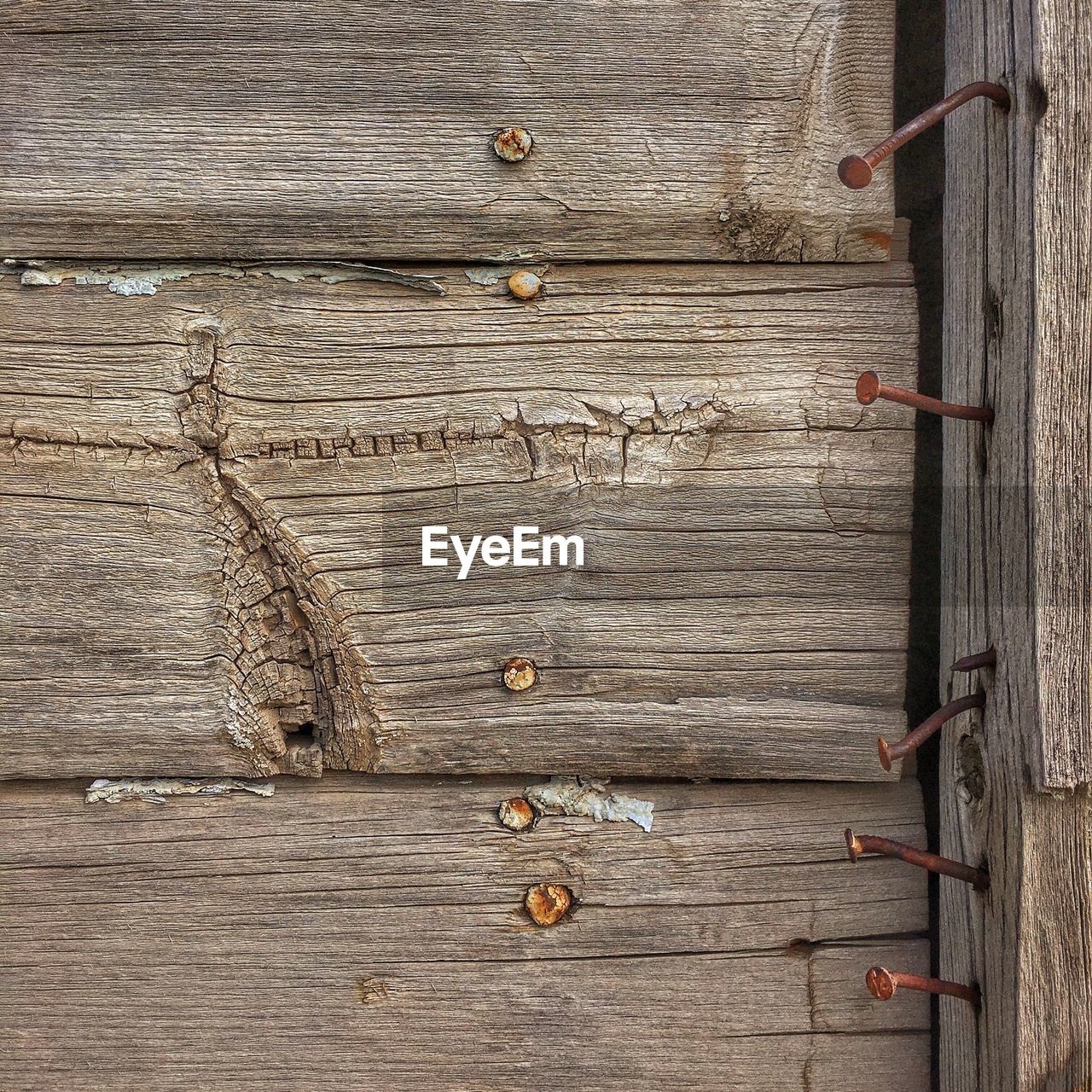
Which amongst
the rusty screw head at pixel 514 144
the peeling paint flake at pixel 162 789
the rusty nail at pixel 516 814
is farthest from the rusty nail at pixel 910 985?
the rusty screw head at pixel 514 144

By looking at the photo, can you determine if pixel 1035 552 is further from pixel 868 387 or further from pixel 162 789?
pixel 162 789

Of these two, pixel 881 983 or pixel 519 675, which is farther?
pixel 519 675

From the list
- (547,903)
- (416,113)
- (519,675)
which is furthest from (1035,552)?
(416,113)

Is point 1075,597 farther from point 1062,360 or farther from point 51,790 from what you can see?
point 51,790

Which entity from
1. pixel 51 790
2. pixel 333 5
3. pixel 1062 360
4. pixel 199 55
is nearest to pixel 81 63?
pixel 199 55

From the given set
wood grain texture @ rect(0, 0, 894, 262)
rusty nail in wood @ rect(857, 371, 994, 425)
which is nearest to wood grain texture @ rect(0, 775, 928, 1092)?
rusty nail in wood @ rect(857, 371, 994, 425)

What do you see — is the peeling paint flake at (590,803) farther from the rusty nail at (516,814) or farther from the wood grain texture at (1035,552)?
the wood grain texture at (1035,552)

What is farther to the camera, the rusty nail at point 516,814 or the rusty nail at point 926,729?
the rusty nail at point 516,814
